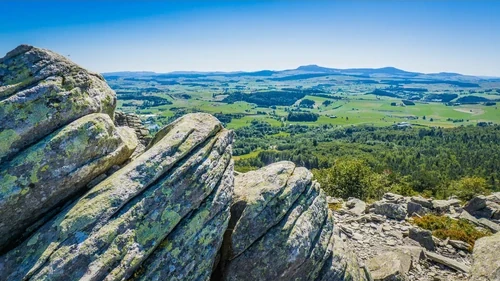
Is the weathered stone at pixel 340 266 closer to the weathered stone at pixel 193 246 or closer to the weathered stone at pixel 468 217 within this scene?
the weathered stone at pixel 193 246

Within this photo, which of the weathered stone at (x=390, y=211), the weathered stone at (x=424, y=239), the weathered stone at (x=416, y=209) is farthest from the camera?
the weathered stone at (x=416, y=209)

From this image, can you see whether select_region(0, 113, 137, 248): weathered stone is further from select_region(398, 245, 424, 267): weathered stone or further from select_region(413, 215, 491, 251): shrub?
select_region(413, 215, 491, 251): shrub

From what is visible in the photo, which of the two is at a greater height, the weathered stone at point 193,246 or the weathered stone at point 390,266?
the weathered stone at point 193,246

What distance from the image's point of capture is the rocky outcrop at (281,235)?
13.4 m

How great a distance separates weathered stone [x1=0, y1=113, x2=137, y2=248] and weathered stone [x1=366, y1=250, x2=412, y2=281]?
15.6 metres

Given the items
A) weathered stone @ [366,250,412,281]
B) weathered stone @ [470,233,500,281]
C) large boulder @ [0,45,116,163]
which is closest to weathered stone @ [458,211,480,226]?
weathered stone @ [470,233,500,281]

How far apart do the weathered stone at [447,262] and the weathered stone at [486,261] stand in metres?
1.44

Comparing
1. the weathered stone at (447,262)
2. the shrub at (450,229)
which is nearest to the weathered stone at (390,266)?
the weathered stone at (447,262)

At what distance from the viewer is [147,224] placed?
11.2m

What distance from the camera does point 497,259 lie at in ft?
57.9

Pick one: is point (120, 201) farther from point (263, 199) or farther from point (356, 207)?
point (356, 207)

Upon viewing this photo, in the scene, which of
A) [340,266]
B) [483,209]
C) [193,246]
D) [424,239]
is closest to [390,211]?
[424,239]

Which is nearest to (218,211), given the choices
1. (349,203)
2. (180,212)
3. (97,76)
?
(180,212)

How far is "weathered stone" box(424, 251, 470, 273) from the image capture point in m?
20.4
